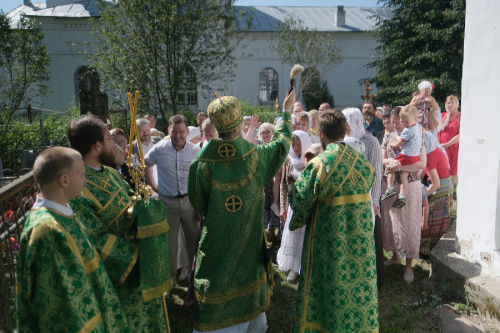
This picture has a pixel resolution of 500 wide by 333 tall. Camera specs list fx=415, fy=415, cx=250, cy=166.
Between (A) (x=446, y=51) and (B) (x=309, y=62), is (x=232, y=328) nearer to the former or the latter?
(A) (x=446, y=51)

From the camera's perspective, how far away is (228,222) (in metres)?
3.31

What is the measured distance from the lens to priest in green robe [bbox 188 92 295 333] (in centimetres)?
331

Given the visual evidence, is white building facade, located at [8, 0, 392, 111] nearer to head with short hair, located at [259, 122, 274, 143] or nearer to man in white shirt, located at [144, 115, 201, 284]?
head with short hair, located at [259, 122, 274, 143]

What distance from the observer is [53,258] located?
6.45ft

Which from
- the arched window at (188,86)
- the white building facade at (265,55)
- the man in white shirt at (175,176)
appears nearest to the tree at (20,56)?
the arched window at (188,86)

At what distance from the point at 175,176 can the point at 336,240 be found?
2146mm

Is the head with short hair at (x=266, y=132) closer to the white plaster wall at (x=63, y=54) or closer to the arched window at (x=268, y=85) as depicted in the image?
the white plaster wall at (x=63, y=54)

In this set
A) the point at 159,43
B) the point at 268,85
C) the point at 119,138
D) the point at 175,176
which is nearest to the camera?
the point at 175,176

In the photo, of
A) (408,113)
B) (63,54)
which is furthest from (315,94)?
(408,113)

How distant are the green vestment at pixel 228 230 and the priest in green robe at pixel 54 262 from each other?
1.34 m

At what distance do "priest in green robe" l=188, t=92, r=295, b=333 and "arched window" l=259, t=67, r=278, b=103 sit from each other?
29.6 m

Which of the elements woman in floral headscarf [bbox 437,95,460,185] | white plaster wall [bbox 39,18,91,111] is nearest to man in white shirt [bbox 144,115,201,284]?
woman in floral headscarf [bbox 437,95,460,185]

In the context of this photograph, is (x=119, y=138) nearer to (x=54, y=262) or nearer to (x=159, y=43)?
(x=54, y=262)

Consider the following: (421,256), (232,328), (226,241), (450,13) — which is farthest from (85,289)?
(450,13)
